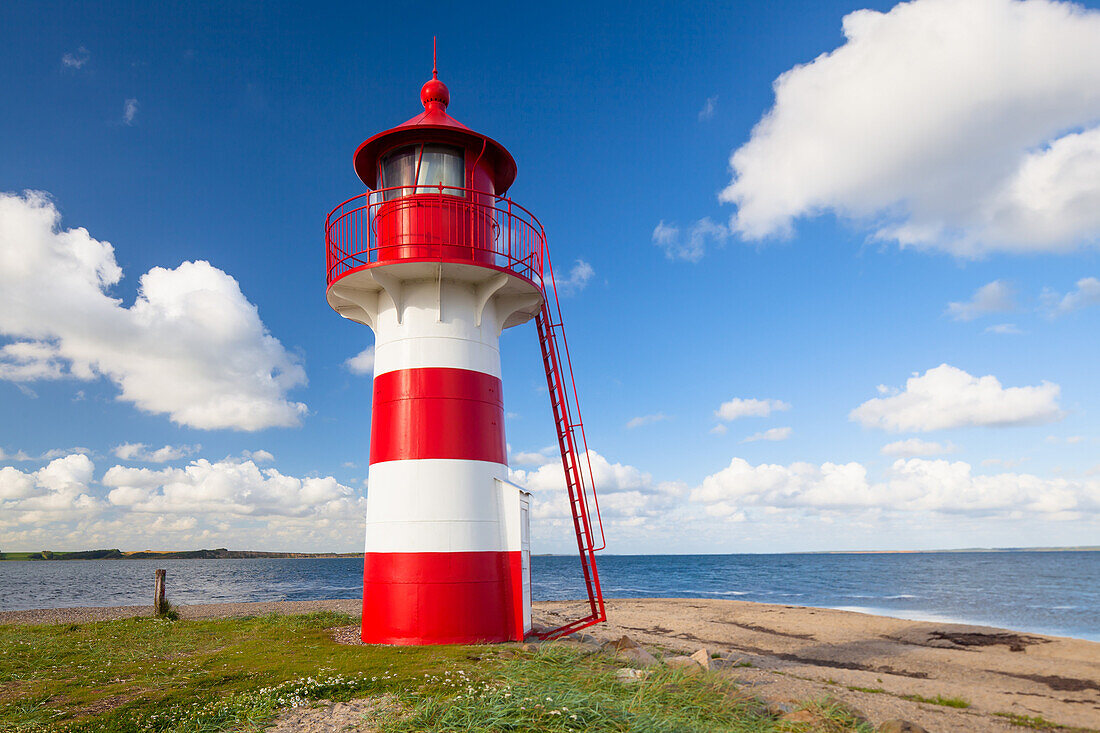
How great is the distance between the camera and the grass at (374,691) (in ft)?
19.8

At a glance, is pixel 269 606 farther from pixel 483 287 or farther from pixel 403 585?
pixel 483 287

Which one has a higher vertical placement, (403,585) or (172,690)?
(403,585)

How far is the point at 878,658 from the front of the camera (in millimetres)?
15633

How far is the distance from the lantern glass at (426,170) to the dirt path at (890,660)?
873cm

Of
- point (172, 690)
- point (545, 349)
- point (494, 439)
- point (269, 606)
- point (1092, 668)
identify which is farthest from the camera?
point (269, 606)

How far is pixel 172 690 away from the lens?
782 centimetres

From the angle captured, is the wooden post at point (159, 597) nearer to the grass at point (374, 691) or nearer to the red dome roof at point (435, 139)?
the grass at point (374, 691)

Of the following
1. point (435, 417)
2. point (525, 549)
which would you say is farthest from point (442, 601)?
point (435, 417)

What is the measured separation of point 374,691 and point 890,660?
13.1 metres

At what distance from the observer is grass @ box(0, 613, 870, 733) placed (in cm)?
605

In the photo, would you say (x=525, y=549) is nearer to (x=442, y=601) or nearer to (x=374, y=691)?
(x=442, y=601)

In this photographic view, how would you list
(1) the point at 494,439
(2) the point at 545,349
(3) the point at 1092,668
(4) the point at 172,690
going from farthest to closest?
(3) the point at 1092,668 → (2) the point at 545,349 → (1) the point at 494,439 → (4) the point at 172,690

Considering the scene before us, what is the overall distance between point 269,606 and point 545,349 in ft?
73.0

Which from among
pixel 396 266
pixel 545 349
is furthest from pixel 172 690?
pixel 545 349
